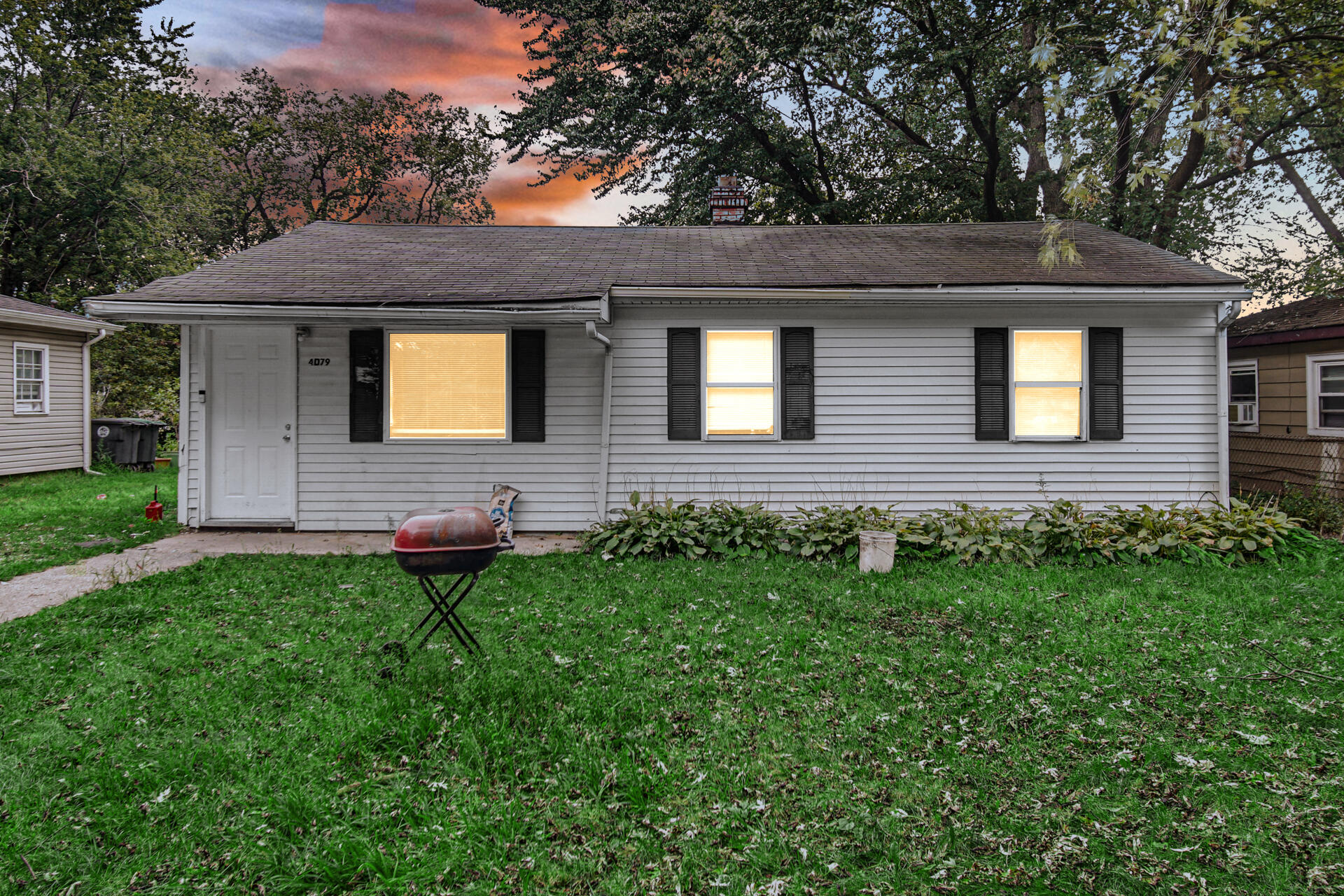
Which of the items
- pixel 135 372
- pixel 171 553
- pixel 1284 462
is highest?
pixel 135 372

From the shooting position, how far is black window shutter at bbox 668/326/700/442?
6906 millimetres

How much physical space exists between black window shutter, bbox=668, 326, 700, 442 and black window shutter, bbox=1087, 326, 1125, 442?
4433 mm

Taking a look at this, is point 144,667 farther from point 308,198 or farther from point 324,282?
point 308,198

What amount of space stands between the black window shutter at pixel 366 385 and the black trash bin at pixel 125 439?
30.9 ft

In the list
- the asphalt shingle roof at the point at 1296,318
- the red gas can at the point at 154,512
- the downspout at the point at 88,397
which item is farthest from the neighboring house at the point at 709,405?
the downspout at the point at 88,397

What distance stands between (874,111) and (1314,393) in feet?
32.2

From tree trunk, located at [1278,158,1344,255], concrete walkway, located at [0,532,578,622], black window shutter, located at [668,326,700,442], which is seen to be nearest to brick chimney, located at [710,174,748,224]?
black window shutter, located at [668,326,700,442]

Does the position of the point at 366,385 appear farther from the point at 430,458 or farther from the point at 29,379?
the point at 29,379

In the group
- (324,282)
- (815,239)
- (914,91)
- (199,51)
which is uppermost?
(199,51)

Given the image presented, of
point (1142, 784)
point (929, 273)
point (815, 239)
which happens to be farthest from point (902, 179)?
point (1142, 784)

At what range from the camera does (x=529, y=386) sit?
6891 millimetres

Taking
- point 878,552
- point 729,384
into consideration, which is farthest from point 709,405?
point 878,552

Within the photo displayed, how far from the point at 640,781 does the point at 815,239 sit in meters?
7.99

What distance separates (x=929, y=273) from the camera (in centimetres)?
688
